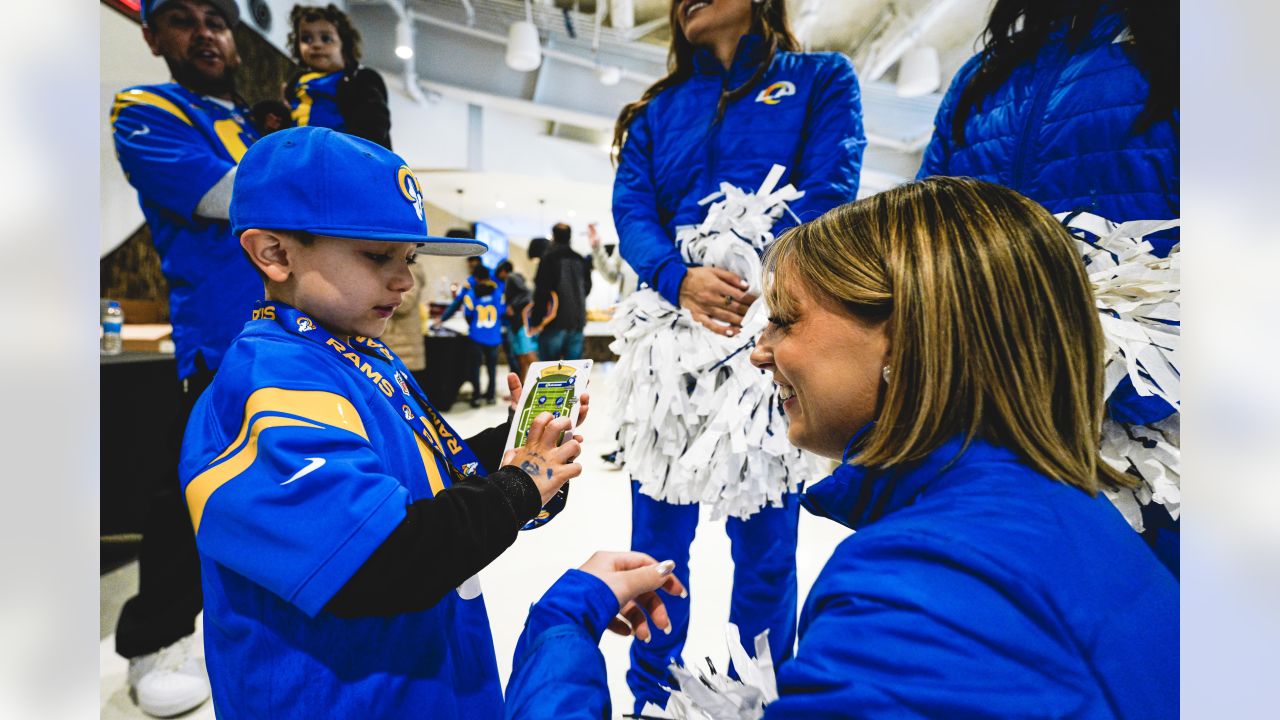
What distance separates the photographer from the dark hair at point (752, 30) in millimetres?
1239

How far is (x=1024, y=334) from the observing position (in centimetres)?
49

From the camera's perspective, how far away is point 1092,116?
2.43 ft

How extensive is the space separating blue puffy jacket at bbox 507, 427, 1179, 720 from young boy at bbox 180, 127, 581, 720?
0.35 m

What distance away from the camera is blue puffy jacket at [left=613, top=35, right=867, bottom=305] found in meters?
1.22

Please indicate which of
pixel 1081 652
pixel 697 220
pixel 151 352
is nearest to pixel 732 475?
pixel 697 220

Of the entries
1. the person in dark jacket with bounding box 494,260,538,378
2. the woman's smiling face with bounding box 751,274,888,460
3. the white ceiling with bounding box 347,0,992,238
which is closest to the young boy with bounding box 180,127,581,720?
the woman's smiling face with bounding box 751,274,888,460

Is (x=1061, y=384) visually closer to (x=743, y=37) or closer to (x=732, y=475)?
(x=732, y=475)

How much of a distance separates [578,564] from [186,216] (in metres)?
1.46

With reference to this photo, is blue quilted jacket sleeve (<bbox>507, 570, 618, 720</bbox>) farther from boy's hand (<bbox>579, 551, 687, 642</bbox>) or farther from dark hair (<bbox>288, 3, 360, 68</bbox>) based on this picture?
dark hair (<bbox>288, 3, 360, 68</bbox>)

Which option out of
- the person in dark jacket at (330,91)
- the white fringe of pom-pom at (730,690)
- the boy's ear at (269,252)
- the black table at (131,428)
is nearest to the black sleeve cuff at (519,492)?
the white fringe of pom-pom at (730,690)

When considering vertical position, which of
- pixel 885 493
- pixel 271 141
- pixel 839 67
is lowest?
pixel 885 493
